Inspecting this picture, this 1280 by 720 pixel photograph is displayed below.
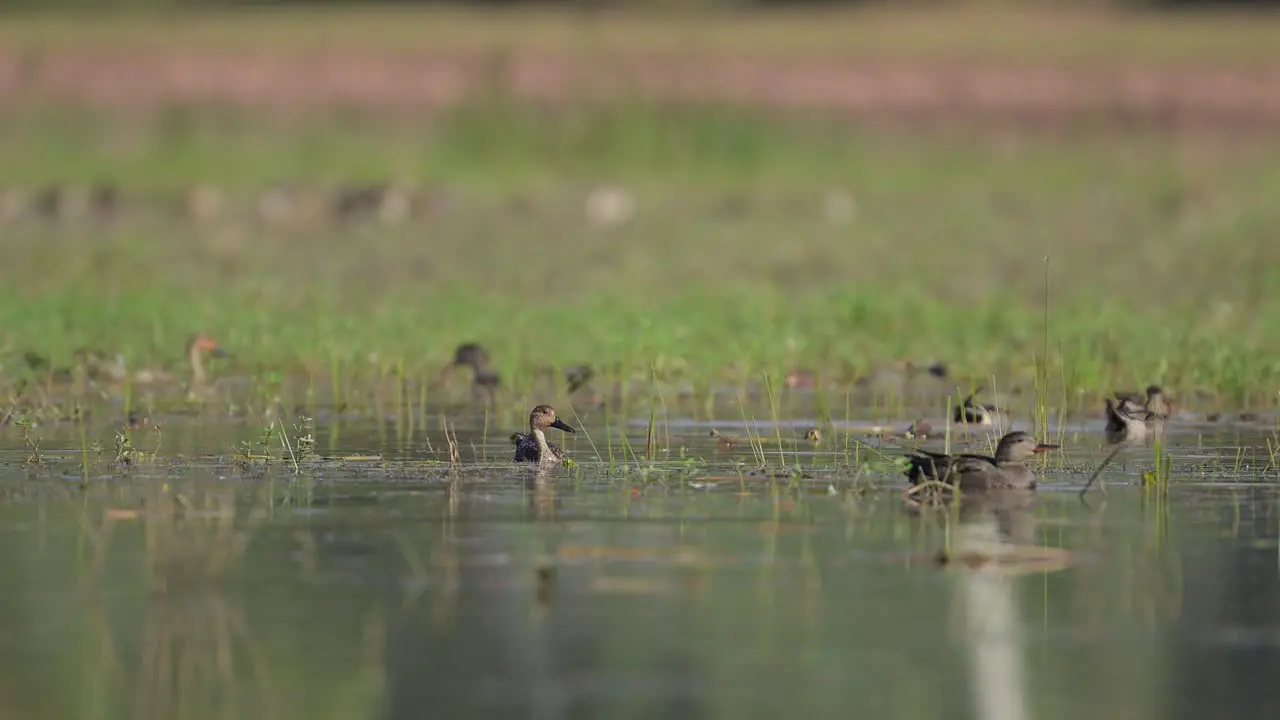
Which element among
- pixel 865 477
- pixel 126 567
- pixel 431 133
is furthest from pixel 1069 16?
pixel 126 567

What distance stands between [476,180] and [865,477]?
17.2 meters

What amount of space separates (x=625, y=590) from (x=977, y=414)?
4.85 m

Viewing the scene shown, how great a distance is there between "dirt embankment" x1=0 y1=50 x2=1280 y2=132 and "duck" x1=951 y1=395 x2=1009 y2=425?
18.4m

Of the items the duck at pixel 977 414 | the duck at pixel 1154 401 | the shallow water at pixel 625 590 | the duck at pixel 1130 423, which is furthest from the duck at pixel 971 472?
the duck at pixel 1154 401

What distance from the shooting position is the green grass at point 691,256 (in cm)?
1636

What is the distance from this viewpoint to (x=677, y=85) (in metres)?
32.1

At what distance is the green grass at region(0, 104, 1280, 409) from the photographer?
1636cm

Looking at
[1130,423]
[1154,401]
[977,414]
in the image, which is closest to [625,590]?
[977,414]

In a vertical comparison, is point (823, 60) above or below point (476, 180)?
above

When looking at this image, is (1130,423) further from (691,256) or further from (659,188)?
(659,188)

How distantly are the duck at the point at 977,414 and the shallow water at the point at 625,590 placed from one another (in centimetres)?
68

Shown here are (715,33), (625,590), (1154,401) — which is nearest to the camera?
(625,590)

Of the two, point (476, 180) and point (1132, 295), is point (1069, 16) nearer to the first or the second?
point (476, 180)

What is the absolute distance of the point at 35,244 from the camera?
24.5m
